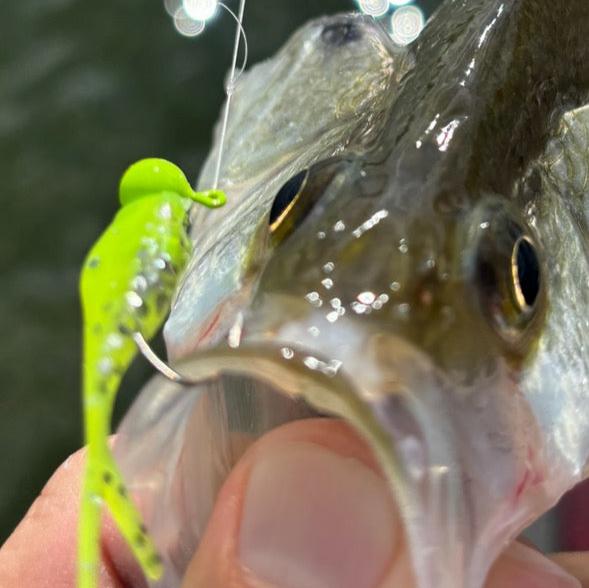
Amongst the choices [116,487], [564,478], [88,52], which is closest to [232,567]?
[116,487]

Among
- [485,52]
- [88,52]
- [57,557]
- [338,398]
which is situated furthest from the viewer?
[88,52]

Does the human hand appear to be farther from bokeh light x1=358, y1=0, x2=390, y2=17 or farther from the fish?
bokeh light x1=358, y1=0, x2=390, y2=17

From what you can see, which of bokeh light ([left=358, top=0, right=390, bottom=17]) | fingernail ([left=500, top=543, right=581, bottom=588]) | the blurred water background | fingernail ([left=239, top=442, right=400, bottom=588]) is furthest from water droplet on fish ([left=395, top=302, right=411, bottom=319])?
bokeh light ([left=358, top=0, right=390, bottom=17])

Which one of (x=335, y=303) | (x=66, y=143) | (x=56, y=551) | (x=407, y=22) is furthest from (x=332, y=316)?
(x=407, y=22)

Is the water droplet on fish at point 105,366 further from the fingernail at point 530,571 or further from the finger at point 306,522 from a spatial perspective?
the fingernail at point 530,571

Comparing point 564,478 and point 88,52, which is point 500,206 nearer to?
point 564,478
